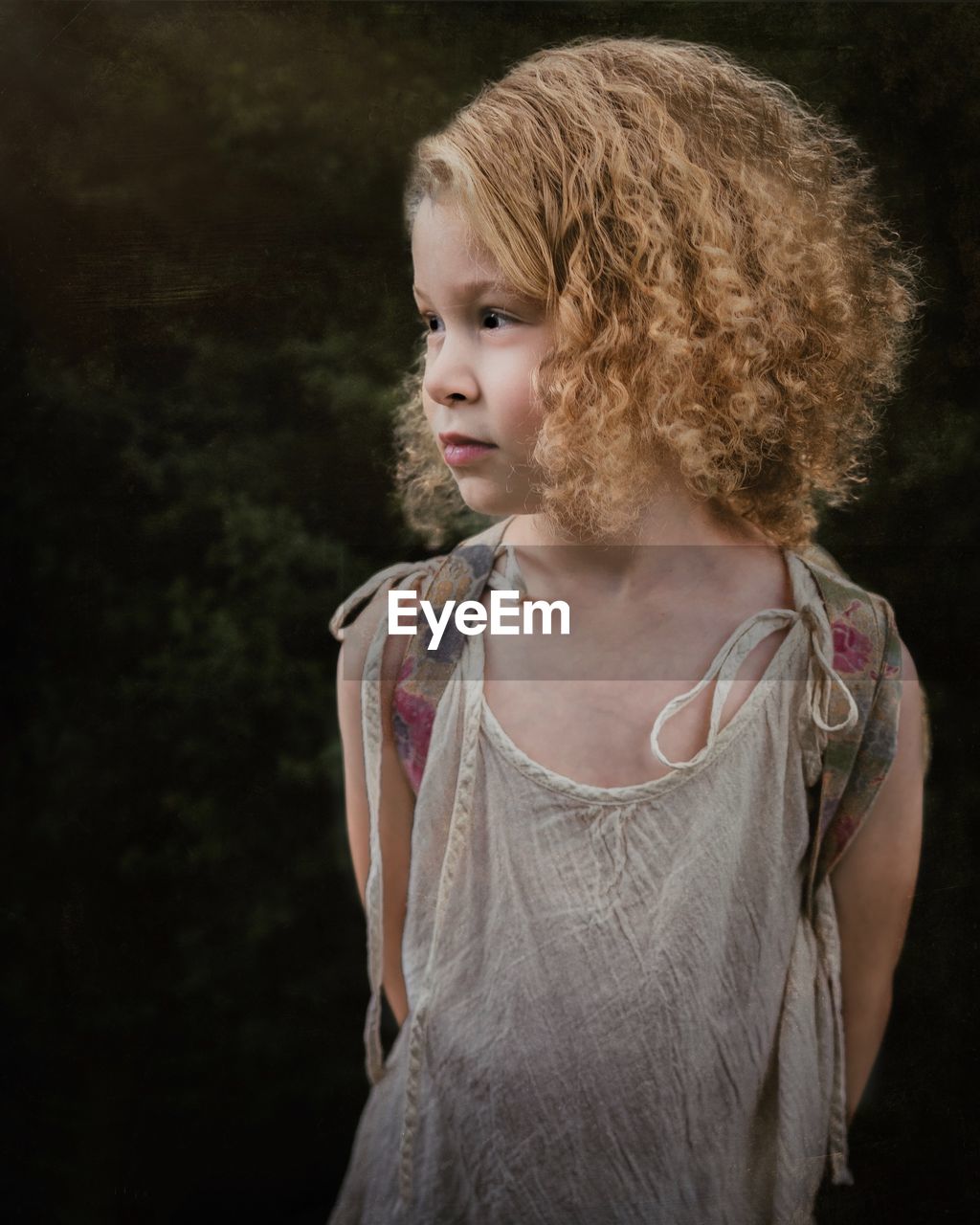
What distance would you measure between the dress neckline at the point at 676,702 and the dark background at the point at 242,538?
16 centimetres

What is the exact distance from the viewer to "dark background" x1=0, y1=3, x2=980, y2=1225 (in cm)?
146

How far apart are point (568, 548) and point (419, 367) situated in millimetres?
348

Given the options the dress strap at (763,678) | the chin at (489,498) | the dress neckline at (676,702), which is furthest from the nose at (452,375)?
the dress strap at (763,678)

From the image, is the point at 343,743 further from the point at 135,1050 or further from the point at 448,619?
the point at 135,1050

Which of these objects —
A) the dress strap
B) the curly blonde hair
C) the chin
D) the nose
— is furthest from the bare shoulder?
the nose

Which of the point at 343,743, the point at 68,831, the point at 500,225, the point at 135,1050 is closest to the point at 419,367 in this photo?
Result: the point at 500,225

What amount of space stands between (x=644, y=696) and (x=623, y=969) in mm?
370

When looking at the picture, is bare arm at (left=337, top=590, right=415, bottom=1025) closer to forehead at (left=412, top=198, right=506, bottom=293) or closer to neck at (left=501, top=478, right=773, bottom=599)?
A: neck at (left=501, top=478, right=773, bottom=599)

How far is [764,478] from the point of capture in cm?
143

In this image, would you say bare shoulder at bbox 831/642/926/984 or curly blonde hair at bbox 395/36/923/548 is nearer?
curly blonde hair at bbox 395/36/923/548

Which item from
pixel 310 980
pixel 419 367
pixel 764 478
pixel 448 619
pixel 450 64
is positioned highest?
pixel 450 64

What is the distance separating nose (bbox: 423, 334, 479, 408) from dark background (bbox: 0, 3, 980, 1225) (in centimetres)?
17

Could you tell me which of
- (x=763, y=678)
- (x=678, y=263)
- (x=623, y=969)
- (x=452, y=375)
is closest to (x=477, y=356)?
(x=452, y=375)

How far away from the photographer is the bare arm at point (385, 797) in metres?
1.46
